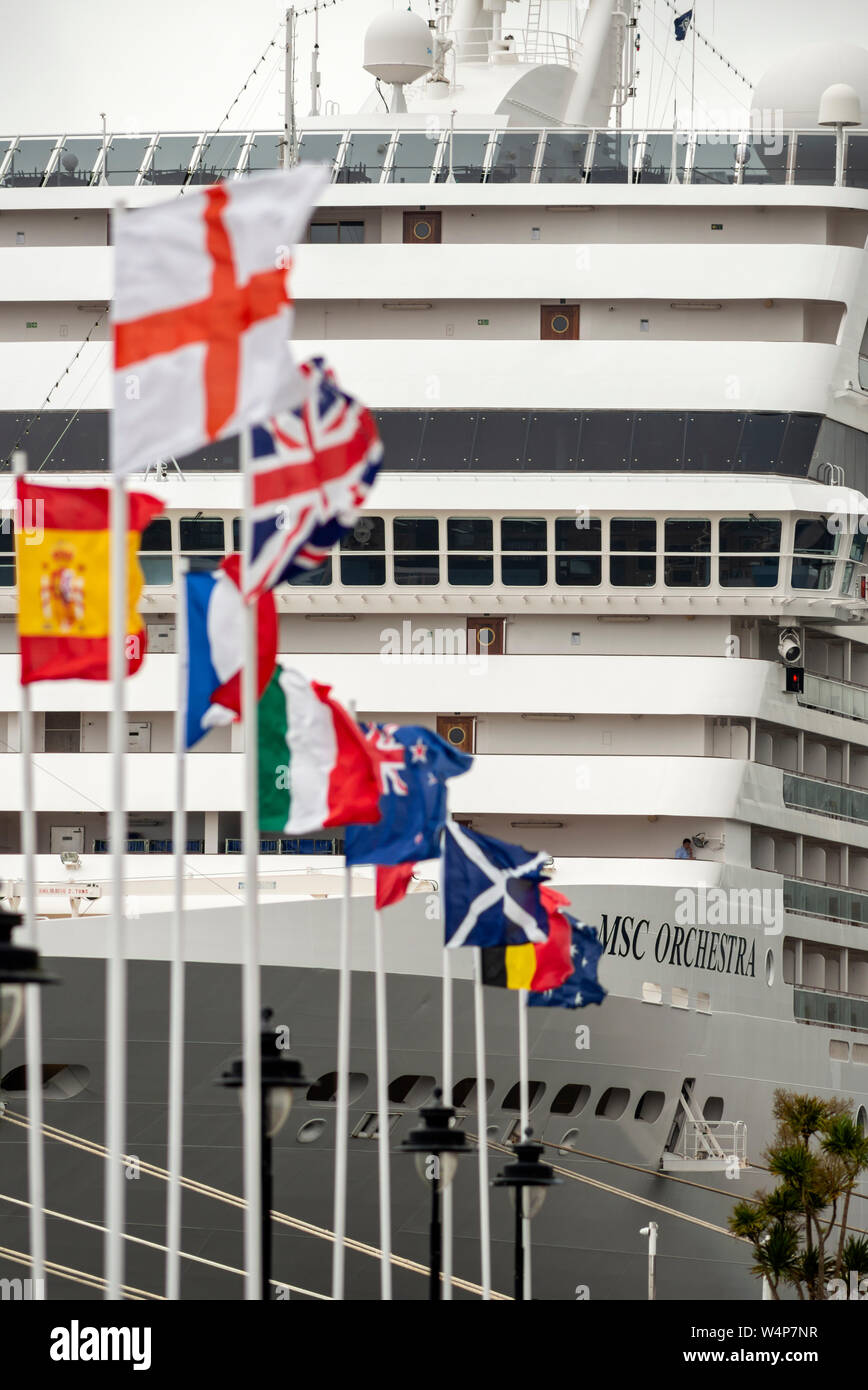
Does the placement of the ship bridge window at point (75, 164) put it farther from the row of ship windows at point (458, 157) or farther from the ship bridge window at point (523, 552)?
the ship bridge window at point (523, 552)

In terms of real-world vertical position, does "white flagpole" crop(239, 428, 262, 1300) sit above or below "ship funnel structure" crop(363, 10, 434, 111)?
below

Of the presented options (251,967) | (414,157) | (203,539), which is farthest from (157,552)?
(251,967)

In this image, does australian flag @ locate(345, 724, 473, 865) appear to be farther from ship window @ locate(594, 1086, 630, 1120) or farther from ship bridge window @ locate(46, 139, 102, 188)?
ship bridge window @ locate(46, 139, 102, 188)

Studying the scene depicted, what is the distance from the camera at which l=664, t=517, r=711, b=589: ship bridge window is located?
31.8m

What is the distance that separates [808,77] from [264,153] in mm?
8141

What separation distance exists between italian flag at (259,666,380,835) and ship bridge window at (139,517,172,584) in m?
14.0

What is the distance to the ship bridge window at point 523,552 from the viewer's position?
1251 inches

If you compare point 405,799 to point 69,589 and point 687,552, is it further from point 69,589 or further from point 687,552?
point 687,552

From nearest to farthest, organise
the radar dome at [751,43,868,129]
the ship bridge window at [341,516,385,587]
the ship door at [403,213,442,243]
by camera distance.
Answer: the ship bridge window at [341,516,385,587], the ship door at [403,213,442,243], the radar dome at [751,43,868,129]

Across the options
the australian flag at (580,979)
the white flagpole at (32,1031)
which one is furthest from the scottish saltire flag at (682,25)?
the white flagpole at (32,1031)

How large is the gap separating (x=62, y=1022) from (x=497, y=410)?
37.7 ft

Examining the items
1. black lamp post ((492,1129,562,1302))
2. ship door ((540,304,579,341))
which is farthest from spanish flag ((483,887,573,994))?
ship door ((540,304,579,341))

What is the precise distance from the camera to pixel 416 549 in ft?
104
